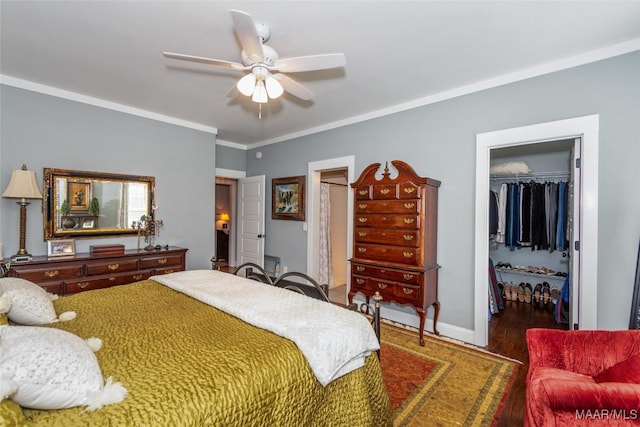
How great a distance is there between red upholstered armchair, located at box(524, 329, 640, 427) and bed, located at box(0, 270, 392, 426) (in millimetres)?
742

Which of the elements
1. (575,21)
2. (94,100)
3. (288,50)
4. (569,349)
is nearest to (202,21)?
(288,50)

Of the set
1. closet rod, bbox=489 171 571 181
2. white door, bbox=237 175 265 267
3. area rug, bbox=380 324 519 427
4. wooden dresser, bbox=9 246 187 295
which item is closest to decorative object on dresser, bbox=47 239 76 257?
wooden dresser, bbox=9 246 187 295

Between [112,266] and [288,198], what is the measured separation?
102 inches

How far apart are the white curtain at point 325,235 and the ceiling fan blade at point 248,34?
329 cm

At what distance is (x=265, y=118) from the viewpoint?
4105mm

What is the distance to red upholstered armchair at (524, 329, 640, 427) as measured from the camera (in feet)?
3.88

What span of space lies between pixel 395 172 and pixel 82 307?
10.4 feet

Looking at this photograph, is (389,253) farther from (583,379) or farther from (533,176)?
(533,176)

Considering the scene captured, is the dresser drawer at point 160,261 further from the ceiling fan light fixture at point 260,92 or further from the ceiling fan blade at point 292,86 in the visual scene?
the ceiling fan blade at point 292,86

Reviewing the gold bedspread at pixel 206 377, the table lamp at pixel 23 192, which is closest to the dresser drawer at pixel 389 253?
the gold bedspread at pixel 206 377

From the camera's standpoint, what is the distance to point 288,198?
4.95 meters

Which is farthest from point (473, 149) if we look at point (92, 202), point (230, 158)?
point (92, 202)

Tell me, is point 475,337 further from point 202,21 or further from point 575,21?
point 202,21

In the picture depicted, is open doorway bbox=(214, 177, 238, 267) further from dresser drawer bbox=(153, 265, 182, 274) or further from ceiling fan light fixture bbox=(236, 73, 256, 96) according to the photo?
A: ceiling fan light fixture bbox=(236, 73, 256, 96)
